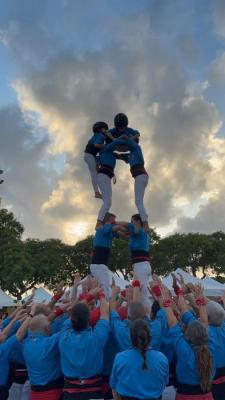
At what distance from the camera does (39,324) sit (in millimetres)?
5086

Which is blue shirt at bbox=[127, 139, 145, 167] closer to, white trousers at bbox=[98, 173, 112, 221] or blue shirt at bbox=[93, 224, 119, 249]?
white trousers at bbox=[98, 173, 112, 221]

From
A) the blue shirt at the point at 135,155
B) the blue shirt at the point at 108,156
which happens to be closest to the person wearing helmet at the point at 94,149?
the blue shirt at the point at 108,156

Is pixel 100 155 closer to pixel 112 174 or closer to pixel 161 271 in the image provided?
pixel 112 174

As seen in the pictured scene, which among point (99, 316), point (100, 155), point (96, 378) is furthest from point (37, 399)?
point (100, 155)

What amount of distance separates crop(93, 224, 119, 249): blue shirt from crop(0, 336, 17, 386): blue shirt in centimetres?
365

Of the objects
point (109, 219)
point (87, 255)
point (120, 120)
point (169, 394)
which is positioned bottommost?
point (169, 394)

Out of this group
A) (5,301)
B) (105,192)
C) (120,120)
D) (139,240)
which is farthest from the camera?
(5,301)

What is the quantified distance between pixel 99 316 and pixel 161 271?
42016 mm

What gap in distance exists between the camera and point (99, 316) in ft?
18.2

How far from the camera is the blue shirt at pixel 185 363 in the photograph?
15.6ft

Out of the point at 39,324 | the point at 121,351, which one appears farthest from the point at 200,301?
the point at 39,324

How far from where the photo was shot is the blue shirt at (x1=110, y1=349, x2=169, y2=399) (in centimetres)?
419

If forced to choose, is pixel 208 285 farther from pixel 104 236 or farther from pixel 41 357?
pixel 41 357

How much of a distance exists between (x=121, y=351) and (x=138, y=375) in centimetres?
87
